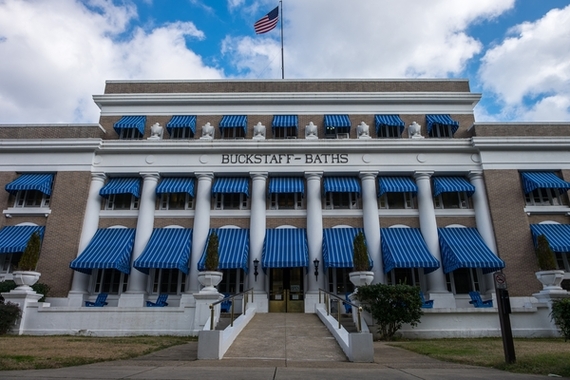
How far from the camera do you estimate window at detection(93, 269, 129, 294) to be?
70.8 ft

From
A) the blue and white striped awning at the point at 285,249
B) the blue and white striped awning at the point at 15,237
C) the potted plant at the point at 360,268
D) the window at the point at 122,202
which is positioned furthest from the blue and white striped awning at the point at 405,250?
the blue and white striped awning at the point at 15,237

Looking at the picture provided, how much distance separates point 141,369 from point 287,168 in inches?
646

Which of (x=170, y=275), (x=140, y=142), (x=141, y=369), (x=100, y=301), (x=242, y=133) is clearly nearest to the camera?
(x=141, y=369)

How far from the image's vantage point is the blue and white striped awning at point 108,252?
787 inches

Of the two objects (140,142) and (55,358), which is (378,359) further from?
(140,142)

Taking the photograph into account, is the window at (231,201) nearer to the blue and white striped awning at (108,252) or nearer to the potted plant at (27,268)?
the blue and white striped awning at (108,252)

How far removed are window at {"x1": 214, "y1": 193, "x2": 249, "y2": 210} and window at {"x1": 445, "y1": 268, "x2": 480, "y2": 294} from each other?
40.5 ft

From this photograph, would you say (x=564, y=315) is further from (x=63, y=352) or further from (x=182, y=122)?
(x=182, y=122)

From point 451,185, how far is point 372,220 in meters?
5.02

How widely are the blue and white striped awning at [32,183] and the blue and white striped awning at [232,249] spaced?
999 centimetres

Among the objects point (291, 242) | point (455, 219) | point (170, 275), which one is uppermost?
point (455, 219)

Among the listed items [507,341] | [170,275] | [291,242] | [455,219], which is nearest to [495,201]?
[455,219]

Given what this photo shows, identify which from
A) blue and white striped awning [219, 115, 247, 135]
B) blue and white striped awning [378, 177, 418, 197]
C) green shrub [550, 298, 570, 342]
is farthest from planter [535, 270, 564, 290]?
blue and white striped awning [219, 115, 247, 135]

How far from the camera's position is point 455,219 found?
22.5 meters
